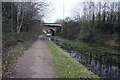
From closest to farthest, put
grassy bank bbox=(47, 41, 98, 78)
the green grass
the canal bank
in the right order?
grassy bank bbox=(47, 41, 98, 78) → the canal bank → the green grass

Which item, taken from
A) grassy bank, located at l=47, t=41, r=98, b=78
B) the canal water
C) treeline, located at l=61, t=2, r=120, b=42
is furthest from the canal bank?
treeline, located at l=61, t=2, r=120, b=42

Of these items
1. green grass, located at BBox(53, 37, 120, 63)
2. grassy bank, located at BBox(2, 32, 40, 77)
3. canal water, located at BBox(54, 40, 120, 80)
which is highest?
grassy bank, located at BBox(2, 32, 40, 77)

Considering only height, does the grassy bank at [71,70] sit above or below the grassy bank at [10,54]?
below

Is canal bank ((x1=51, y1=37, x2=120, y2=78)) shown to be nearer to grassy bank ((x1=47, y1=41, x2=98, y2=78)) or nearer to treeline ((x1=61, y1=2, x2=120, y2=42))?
grassy bank ((x1=47, y1=41, x2=98, y2=78))

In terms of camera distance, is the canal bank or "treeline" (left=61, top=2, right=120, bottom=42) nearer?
the canal bank

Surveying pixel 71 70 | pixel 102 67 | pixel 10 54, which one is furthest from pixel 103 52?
pixel 10 54

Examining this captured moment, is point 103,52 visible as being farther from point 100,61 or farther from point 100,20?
point 100,20

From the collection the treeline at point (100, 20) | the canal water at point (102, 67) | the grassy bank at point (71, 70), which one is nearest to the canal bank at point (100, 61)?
the canal water at point (102, 67)

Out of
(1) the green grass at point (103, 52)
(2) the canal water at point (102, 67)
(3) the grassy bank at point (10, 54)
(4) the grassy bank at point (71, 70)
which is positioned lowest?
(2) the canal water at point (102, 67)

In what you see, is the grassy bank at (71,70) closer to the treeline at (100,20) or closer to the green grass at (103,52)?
the green grass at (103,52)

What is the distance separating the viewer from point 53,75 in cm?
595

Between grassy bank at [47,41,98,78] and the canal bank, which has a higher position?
grassy bank at [47,41,98,78]

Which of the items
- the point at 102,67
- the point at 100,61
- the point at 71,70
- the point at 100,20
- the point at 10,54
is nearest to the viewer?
the point at 71,70

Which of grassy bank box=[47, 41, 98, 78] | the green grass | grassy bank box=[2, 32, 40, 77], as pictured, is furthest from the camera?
the green grass
